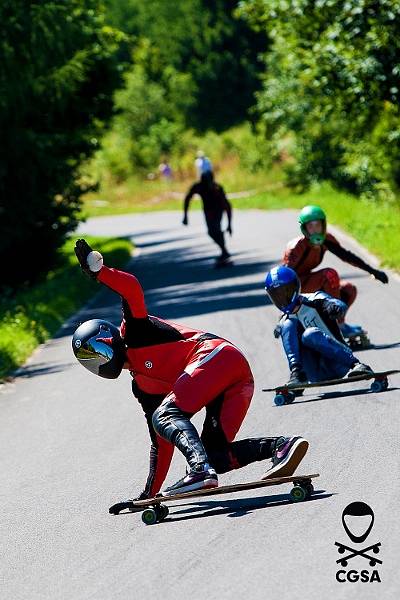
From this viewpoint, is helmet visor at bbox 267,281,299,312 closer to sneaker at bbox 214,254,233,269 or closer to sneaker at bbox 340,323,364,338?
sneaker at bbox 340,323,364,338

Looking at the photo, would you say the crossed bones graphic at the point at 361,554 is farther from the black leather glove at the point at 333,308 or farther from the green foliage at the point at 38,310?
the green foliage at the point at 38,310

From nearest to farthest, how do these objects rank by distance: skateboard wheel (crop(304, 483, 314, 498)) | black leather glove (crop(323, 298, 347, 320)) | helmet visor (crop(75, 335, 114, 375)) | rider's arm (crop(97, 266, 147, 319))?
skateboard wheel (crop(304, 483, 314, 498)) → rider's arm (crop(97, 266, 147, 319)) → helmet visor (crop(75, 335, 114, 375)) → black leather glove (crop(323, 298, 347, 320))

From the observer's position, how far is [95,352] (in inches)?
358

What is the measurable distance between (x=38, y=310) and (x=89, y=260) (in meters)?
14.9

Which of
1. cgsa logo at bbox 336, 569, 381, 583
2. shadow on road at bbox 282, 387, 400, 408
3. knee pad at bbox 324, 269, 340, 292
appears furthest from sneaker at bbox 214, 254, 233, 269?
cgsa logo at bbox 336, 569, 381, 583

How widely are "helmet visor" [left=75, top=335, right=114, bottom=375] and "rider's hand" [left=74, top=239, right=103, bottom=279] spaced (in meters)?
0.41

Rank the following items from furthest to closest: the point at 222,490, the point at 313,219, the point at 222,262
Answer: the point at 222,262 < the point at 313,219 < the point at 222,490

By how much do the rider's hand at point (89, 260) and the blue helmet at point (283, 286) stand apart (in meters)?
4.00

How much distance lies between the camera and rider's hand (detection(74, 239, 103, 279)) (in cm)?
886

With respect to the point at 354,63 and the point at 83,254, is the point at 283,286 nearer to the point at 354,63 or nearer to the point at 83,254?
the point at 83,254

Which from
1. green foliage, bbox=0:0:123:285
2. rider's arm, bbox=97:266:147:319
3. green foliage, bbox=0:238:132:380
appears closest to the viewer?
rider's arm, bbox=97:266:147:319

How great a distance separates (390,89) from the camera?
2973 centimetres

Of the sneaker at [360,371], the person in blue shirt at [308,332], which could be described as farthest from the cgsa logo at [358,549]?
the person in blue shirt at [308,332]

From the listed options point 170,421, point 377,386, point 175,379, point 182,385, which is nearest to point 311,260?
point 377,386
